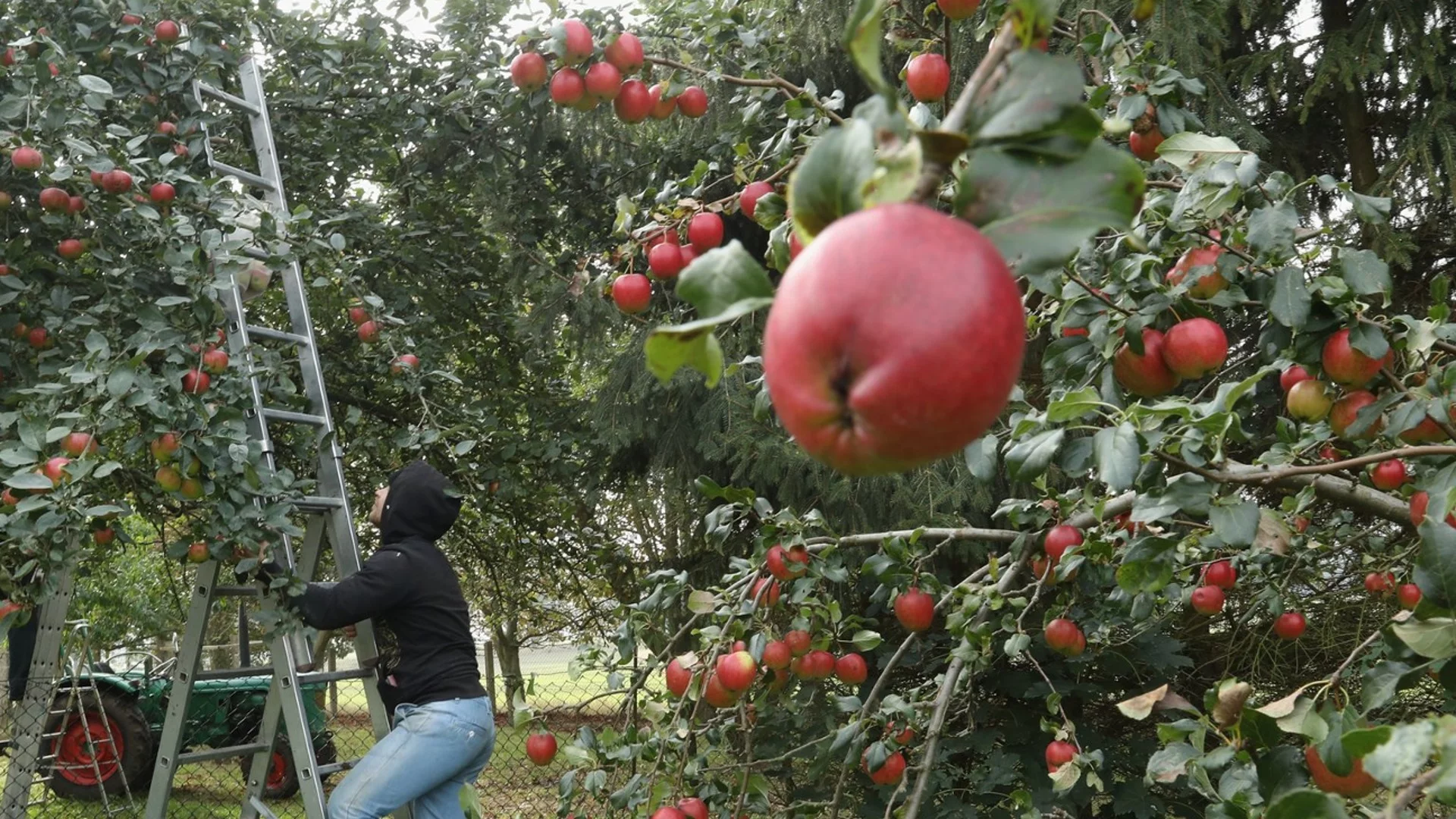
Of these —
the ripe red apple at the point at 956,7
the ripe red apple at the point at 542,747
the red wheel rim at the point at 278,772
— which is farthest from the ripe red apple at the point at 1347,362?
the red wheel rim at the point at 278,772

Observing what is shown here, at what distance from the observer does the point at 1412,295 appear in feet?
13.2

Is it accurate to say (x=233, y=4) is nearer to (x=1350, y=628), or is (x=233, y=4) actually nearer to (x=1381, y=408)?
(x=1381, y=408)

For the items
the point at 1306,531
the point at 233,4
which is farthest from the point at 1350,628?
the point at 233,4

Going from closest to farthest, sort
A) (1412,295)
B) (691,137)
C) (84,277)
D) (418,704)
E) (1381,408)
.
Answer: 1. (1381,408)
2. (418,704)
3. (84,277)
4. (1412,295)
5. (691,137)

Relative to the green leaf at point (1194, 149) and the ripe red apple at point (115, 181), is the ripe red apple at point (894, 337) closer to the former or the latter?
the green leaf at point (1194, 149)

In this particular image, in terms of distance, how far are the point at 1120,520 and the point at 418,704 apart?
6.79 ft

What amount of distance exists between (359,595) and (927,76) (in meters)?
2.18

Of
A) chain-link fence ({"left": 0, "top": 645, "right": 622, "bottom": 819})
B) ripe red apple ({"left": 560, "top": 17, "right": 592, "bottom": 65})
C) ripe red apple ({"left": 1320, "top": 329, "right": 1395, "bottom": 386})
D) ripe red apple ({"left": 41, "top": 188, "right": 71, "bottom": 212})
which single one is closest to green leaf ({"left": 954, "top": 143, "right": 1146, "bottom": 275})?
ripe red apple ({"left": 1320, "top": 329, "right": 1395, "bottom": 386})

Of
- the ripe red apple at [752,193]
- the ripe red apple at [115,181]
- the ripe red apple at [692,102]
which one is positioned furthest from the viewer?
the ripe red apple at [115,181]

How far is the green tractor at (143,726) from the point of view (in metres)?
6.76

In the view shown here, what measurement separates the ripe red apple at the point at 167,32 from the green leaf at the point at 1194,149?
330cm

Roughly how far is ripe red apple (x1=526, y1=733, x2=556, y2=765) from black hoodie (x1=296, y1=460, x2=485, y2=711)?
0.79m

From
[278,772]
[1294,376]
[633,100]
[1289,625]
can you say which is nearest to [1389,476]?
[1294,376]

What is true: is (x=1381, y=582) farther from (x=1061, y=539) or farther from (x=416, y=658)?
(x=416, y=658)
